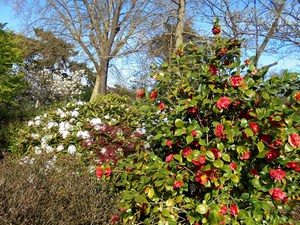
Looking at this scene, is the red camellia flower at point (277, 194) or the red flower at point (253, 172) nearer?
the red camellia flower at point (277, 194)

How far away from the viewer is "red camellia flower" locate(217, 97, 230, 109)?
1.95 meters

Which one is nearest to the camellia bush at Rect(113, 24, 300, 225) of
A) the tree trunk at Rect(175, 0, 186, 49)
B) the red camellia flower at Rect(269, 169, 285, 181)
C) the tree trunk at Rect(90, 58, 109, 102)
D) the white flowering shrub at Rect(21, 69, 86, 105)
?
the red camellia flower at Rect(269, 169, 285, 181)

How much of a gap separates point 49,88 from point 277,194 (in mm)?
15833

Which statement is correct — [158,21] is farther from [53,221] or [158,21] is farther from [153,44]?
[53,221]

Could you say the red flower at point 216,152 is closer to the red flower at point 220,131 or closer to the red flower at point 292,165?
the red flower at point 220,131

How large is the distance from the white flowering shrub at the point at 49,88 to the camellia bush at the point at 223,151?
45.4 feet

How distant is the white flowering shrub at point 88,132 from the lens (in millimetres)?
3665

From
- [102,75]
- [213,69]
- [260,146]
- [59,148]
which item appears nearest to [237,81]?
[213,69]

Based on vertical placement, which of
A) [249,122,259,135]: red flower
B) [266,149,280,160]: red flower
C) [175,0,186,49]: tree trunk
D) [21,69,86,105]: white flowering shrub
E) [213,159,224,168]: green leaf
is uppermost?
[175,0,186,49]: tree trunk

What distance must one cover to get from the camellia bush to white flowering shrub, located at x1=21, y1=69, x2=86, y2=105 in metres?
13.8

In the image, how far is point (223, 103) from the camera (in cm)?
196

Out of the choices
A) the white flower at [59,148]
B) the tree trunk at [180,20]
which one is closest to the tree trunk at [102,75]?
the tree trunk at [180,20]

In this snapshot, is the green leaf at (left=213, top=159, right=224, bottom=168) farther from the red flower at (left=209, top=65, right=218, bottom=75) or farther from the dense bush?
the dense bush

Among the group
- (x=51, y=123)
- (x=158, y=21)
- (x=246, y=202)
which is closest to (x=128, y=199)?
(x=246, y=202)
